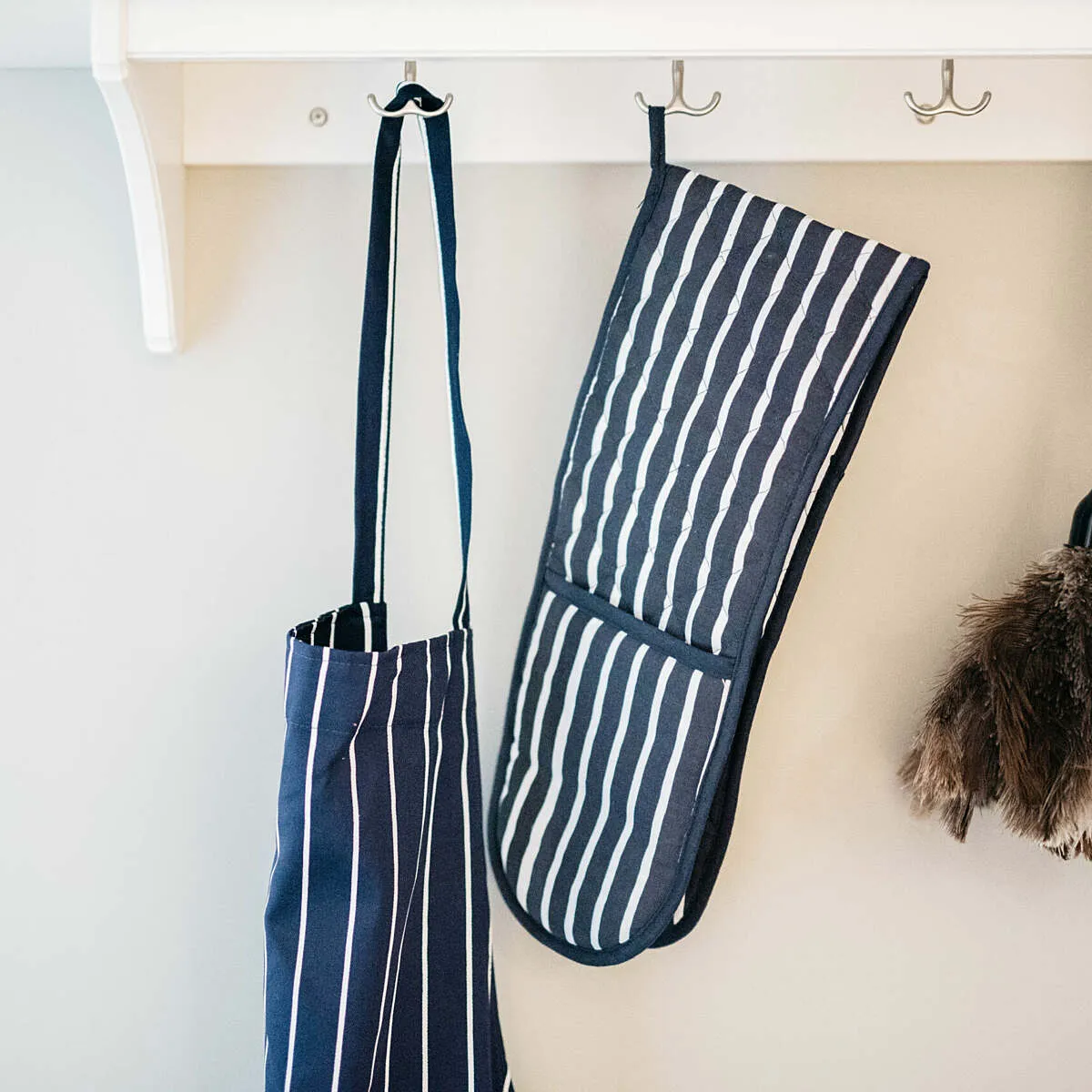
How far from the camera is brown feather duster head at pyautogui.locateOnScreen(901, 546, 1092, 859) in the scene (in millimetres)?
708

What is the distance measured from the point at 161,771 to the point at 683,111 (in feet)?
2.00

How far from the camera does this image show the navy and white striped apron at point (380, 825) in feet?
2.18

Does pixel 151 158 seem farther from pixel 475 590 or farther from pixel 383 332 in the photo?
pixel 475 590

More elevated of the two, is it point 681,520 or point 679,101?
point 679,101

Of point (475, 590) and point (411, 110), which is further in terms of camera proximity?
point (475, 590)

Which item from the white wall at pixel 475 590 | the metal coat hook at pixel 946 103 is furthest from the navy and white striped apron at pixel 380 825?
the metal coat hook at pixel 946 103

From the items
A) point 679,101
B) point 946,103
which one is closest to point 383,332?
point 679,101

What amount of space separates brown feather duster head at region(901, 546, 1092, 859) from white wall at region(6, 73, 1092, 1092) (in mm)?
77

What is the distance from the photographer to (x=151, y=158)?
0.71 m

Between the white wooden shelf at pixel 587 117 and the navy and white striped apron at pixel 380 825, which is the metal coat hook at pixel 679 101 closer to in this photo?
the white wooden shelf at pixel 587 117

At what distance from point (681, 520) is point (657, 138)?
253 mm

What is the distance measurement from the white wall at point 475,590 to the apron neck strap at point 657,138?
74mm

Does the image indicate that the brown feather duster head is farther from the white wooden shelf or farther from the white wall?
the white wooden shelf

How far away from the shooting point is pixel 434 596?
32.8 inches
